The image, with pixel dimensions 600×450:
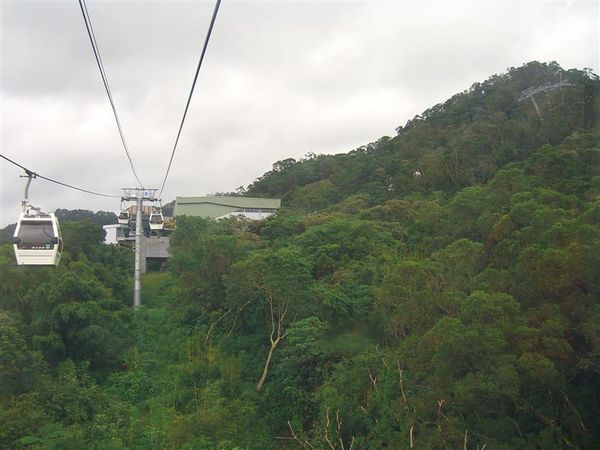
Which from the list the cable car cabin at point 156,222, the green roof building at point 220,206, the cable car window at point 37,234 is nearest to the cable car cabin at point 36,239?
the cable car window at point 37,234

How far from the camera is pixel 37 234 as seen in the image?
9.39 metres

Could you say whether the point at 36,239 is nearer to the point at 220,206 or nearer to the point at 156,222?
the point at 156,222

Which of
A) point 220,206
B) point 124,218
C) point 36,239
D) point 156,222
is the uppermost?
point 220,206

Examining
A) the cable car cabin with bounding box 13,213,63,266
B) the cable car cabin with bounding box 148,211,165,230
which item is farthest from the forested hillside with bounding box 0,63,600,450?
the cable car cabin with bounding box 148,211,165,230

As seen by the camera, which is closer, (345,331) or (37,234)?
(37,234)

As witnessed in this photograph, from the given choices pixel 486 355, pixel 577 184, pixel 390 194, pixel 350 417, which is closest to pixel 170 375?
pixel 350 417

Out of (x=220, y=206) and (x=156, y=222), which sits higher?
(x=220, y=206)

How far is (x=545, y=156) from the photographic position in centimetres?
1848

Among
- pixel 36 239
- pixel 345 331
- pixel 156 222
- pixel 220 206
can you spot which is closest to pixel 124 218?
pixel 156 222

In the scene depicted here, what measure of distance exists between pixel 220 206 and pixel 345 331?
71.3 ft

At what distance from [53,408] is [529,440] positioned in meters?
9.58

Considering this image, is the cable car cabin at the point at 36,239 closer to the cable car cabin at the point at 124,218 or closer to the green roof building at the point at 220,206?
the cable car cabin at the point at 124,218

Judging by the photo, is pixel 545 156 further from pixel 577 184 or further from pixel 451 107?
pixel 451 107

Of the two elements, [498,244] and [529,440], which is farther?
[498,244]
